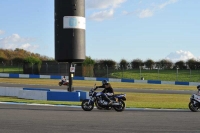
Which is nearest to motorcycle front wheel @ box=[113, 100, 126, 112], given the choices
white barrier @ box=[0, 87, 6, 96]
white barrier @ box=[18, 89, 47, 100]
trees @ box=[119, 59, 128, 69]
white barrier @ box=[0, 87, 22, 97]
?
white barrier @ box=[18, 89, 47, 100]

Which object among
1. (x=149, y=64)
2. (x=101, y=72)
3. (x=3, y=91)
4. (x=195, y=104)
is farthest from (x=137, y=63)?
(x=195, y=104)

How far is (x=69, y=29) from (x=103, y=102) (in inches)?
351

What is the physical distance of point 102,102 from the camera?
1644 centimetres

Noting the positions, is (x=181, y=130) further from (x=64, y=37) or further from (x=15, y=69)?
(x=15, y=69)

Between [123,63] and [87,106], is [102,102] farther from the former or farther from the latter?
[123,63]

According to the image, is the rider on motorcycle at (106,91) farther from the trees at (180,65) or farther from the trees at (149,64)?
the trees at (180,65)

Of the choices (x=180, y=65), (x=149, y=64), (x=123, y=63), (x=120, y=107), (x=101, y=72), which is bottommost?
(x=120, y=107)

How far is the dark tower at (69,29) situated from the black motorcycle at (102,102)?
8250mm

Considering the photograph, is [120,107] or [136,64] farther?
[136,64]

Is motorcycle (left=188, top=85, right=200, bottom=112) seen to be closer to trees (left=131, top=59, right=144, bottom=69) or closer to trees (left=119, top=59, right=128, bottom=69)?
trees (left=119, top=59, right=128, bottom=69)

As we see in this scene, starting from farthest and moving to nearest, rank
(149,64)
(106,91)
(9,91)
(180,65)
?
1. (149,64)
2. (180,65)
3. (9,91)
4. (106,91)

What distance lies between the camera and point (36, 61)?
6281 cm

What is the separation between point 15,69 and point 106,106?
5434 centimetres

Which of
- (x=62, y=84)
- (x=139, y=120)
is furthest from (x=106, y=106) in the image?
(x=62, y=84)
